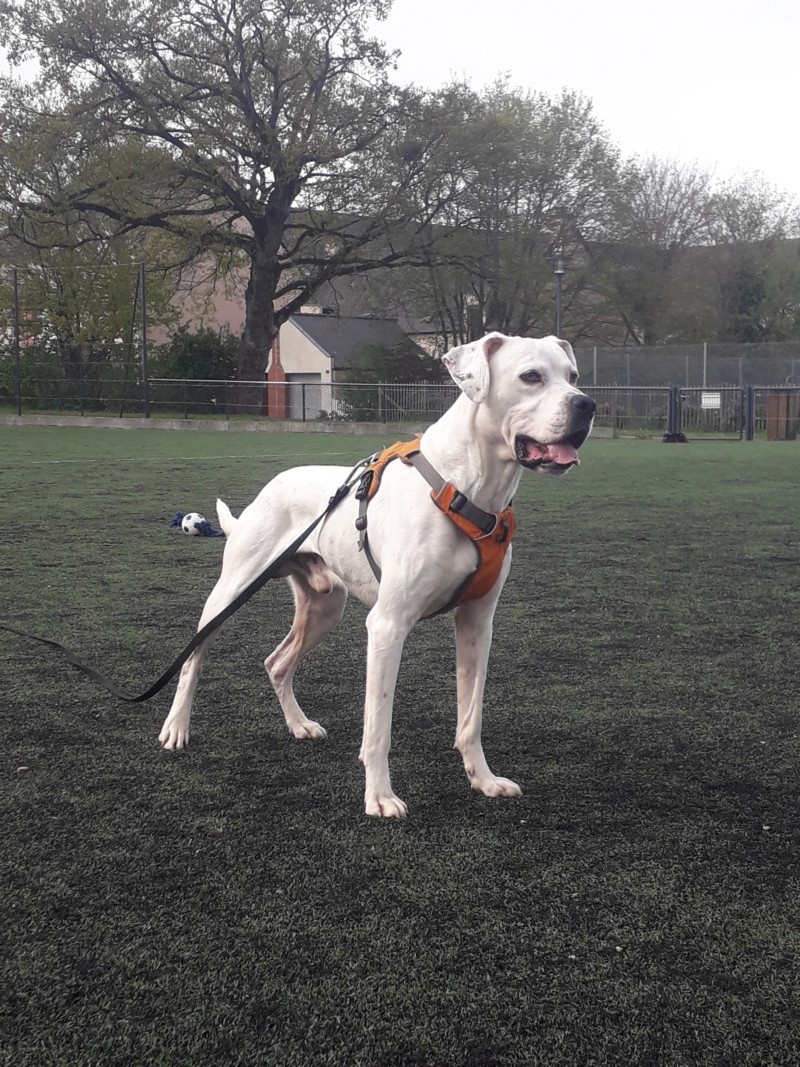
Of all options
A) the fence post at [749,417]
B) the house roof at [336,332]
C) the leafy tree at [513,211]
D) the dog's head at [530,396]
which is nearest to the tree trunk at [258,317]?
the leafy tree at [513,211]

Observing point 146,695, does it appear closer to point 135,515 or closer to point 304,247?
point 135,515

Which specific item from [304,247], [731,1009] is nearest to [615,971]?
[731,1009]

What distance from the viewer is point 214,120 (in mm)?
30766

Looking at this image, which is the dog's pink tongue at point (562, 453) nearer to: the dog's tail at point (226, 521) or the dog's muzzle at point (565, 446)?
the dog's muzzle at point (565, 446)

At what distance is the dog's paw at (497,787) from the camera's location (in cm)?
311

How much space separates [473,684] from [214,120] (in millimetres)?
30767

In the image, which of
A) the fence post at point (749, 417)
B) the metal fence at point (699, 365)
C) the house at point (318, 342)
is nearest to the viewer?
the fence post at point (749, 417)

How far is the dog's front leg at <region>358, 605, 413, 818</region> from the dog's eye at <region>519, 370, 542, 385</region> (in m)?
0.78

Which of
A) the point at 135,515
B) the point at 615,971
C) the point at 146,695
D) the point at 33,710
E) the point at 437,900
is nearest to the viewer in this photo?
the point at 615,971

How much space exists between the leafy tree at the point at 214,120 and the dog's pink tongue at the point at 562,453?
1161 inches

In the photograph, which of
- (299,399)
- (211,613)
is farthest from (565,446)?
(299,399)

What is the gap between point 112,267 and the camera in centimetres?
3344

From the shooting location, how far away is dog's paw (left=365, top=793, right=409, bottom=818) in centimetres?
291

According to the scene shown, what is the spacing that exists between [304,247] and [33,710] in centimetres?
3285
